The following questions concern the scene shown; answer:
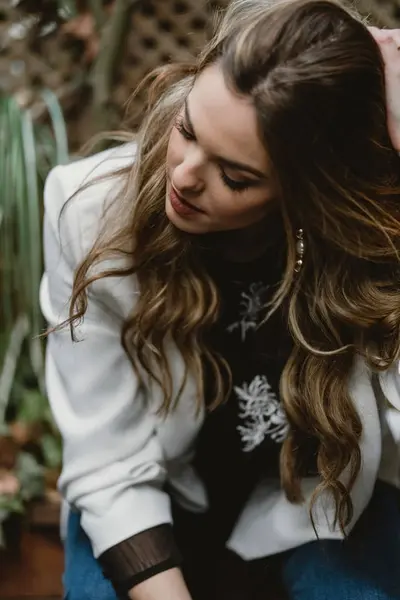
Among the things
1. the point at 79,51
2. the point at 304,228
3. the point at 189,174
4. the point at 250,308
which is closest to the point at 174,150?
the point at 189,174

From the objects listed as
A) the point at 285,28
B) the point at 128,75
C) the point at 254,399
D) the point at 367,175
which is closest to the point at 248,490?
the point at 254,399

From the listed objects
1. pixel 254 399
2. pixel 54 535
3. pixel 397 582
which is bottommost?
pixel 54 535

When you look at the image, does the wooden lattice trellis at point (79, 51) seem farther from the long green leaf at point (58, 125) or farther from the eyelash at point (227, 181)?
the eyelash at point (227, 181)

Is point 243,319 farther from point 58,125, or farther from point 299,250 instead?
point 58,125

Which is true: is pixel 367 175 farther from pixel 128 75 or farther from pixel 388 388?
pixel 128 75

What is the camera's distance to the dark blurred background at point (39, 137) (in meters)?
1.61

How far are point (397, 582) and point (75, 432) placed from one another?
0.48 m

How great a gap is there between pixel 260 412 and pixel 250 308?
0.15m

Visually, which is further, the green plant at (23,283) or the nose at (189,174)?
the green plant at (23,283)

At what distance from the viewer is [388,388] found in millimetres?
1096

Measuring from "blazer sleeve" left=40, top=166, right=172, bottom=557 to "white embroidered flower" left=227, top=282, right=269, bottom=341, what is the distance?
16 centimetres

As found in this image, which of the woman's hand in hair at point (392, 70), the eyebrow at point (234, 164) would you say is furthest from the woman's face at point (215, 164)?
the woman's hand in hair at point (392, 70)

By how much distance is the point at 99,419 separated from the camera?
1.16 meters

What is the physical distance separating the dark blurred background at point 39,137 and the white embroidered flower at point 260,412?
1.84ft
